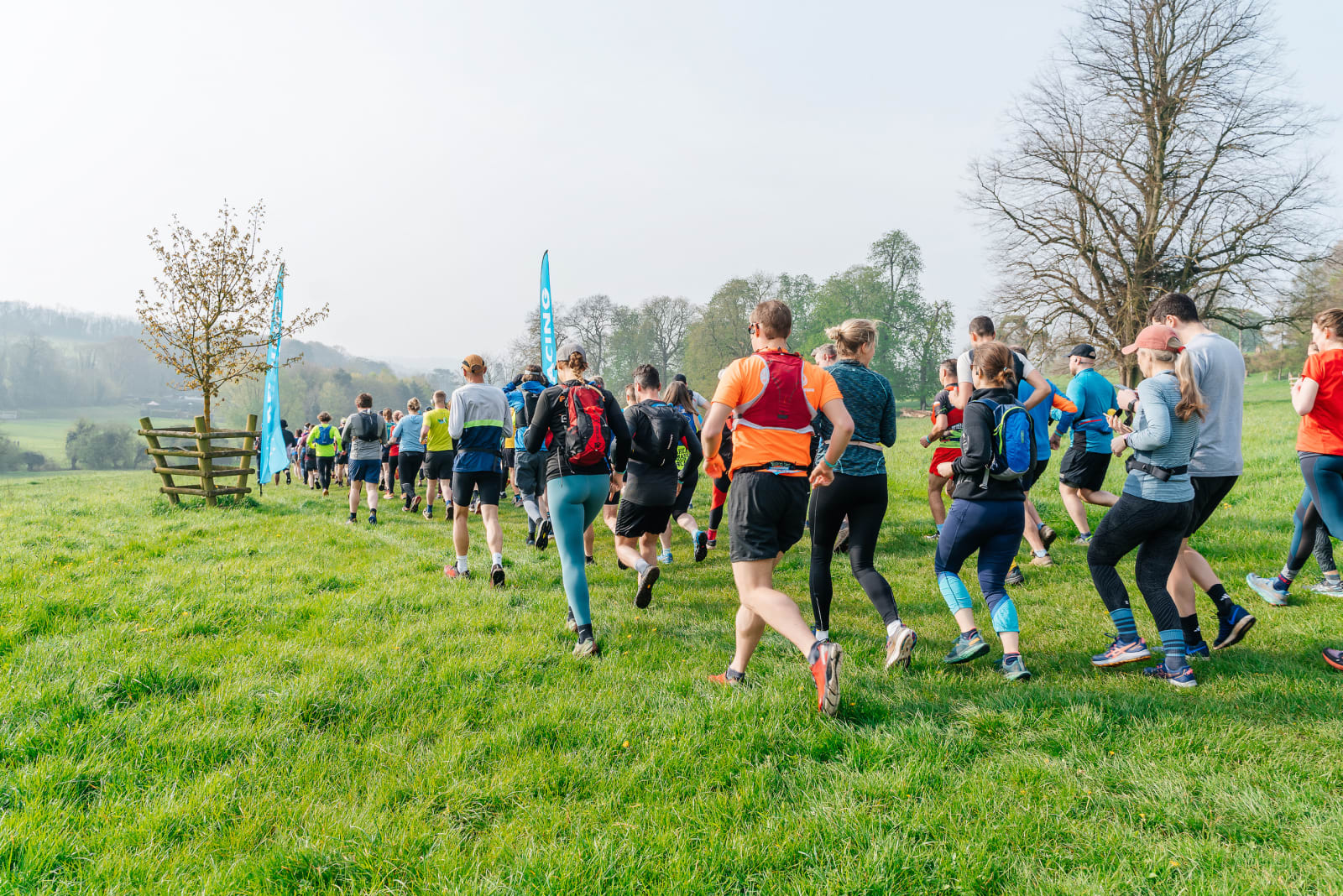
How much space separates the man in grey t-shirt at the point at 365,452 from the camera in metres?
11.1

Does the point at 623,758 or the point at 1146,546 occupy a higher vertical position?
the point at 1146,546

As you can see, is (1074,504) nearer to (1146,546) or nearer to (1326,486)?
A: (1326,486)

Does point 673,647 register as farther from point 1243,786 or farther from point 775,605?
point 1243,786

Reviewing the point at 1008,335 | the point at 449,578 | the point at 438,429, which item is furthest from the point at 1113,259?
the point at 449,578

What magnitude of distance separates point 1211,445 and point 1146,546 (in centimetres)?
92

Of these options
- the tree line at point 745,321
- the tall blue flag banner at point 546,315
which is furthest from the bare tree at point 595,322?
the tall blue flag banner at point 546,315

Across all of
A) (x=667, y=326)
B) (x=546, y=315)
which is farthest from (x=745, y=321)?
(x=546, y=315)

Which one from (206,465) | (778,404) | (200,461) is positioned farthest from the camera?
(200,461)

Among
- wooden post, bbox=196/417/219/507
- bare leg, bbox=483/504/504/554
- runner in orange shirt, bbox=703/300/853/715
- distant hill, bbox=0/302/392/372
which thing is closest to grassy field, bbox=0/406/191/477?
distant hill, bbox=0/302/392/372

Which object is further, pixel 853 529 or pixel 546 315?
pixel 546 315

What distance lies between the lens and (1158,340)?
4129 millimetres

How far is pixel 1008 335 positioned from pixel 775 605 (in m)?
26.3

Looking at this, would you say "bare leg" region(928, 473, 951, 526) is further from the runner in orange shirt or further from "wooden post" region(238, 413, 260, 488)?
"wooden post" region(238, 413, 260, 488)

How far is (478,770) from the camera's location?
3.08m
